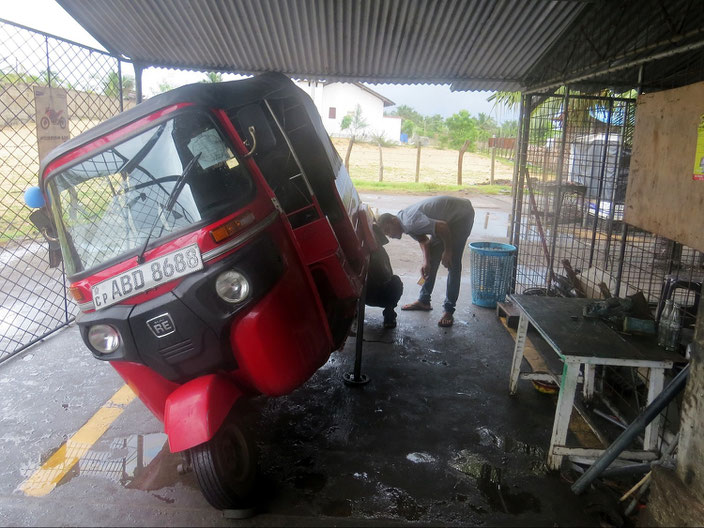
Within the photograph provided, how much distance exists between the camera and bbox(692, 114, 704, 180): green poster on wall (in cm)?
297

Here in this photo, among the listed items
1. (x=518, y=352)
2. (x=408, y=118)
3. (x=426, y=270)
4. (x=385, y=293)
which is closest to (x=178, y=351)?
(x=518, y=352)

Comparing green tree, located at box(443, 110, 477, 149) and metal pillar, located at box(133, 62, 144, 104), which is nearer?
metal pillar, located at box(133, 62, 144, 104)

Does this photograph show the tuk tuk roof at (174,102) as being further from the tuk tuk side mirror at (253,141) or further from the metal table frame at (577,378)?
the metal table frame at (577,378)

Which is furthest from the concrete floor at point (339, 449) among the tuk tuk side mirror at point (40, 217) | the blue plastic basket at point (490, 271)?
the tuk tuk side mirror at point (40, 217)

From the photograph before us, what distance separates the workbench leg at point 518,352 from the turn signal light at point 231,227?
2266mm

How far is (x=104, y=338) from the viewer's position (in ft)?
9.34

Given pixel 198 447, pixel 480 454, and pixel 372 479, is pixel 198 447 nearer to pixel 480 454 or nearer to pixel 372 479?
pixel 372 479

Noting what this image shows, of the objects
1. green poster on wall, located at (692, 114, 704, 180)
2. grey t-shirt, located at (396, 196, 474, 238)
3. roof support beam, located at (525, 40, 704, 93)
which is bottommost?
grey t-shirt, located at (396, 196, 474, 238)

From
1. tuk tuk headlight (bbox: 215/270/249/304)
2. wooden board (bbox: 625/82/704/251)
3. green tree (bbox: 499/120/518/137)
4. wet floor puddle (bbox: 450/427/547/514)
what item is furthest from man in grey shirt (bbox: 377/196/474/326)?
green tree (bbox: 499/120/518/137)

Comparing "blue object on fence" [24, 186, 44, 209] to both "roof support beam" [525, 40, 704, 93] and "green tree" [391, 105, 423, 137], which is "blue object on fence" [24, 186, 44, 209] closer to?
"roof support beam" [525, 40, 704, 93]

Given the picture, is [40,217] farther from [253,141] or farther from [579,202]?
[579,202]

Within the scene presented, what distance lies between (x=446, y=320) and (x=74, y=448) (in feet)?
12.7

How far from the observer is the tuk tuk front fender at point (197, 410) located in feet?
8.46

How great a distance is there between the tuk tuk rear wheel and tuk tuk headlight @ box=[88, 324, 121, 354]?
719mm
